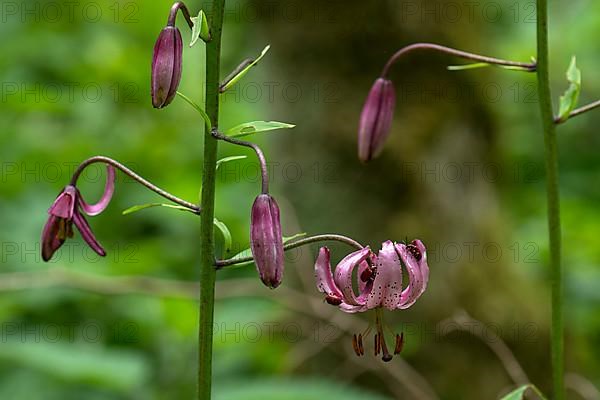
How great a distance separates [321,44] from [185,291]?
0.97 metres

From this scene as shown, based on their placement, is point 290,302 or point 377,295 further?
point 290,302

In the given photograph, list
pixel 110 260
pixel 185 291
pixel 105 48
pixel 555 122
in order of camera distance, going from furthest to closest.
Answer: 1. pixel 105 48
2. pixel 110 260
3. pixel 185 291
4. pixel 555 122

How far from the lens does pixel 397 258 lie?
112 cm

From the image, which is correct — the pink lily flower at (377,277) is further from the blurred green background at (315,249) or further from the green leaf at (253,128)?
the blurred green background at (315,249)

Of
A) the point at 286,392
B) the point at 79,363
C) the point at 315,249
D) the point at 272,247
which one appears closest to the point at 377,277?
the point at 272,247

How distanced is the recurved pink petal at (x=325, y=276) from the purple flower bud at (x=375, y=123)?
41 cm

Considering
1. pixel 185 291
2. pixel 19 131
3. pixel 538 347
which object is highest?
pixel 19 131

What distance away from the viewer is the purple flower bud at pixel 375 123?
153 cm

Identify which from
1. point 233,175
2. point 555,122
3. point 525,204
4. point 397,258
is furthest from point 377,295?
point 525,204

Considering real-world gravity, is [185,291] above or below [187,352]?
above

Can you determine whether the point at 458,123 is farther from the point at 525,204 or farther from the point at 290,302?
the point at 525,204

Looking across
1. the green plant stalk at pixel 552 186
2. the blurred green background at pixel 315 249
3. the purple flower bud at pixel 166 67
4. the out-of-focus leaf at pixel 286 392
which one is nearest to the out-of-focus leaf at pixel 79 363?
the blurred green background at pixel 315 249

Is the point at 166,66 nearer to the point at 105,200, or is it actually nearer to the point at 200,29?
the point at 200,29

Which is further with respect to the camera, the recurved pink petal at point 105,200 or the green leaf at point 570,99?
the green leaf at point 570,99
